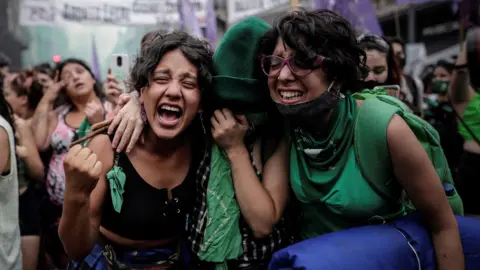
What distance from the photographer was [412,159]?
5.97 feet

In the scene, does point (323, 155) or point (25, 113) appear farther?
point (25, 113)

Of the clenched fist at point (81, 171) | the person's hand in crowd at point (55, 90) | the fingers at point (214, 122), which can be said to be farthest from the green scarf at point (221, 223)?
the person's hand in crowd at point (55, 90)

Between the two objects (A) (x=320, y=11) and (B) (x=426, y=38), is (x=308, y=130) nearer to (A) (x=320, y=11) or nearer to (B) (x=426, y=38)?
(A) (x=320, y=11)

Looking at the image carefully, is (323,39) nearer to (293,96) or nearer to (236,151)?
(293,96)

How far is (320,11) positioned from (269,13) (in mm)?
6652

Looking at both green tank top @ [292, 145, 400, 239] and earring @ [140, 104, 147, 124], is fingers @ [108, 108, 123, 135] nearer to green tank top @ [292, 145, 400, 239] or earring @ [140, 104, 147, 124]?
earring @ [140, 104, 147, 124]

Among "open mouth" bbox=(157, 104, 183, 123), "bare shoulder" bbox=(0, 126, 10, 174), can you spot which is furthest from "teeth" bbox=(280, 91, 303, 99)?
"bare shoulder" bbox=(0, 126, 10, 174)

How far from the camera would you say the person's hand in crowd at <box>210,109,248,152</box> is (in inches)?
83.5

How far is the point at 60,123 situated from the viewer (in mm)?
4340

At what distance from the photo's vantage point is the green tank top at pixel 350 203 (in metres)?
1.92

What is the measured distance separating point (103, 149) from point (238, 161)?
Result: 0.56 metres

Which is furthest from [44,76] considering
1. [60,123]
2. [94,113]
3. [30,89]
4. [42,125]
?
[94,113]

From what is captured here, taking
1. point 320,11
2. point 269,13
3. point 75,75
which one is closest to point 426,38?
point 269,13

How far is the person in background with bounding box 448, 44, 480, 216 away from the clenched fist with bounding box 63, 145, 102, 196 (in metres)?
2.73
